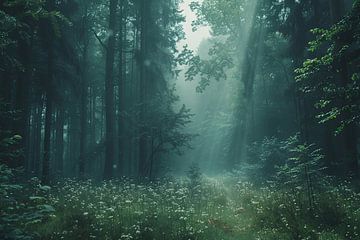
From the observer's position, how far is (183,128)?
24953mm

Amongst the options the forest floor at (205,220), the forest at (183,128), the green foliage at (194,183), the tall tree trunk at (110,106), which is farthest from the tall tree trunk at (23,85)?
the green foliage at (194,183)

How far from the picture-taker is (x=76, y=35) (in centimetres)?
2356

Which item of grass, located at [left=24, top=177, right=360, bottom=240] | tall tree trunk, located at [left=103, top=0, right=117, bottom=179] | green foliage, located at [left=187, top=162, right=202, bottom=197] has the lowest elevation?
grass, located at [left=24, top=177, right=360, bottom=240]

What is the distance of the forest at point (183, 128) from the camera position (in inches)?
281

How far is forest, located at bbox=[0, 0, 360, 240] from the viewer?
7145mm

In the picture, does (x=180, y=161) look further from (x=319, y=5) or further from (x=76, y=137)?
(x=319, y=5)

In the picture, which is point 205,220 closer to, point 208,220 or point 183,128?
point 208,220

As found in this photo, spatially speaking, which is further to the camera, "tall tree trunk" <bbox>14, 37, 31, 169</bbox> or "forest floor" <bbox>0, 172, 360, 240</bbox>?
"tall tree trunk" <bbox>14, 37, 31, 169</bbox>

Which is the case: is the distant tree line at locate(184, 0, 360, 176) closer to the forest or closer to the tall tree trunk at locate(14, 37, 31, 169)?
the forest

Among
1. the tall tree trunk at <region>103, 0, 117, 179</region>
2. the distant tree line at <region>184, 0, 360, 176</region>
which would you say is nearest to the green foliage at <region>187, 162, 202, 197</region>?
the distant tree line at <region>184, 0, 360, 176</region>

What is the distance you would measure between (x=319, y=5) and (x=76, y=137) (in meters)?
33.4

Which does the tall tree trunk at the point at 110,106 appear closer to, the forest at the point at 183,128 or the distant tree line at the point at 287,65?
the forest at the point at 183,128

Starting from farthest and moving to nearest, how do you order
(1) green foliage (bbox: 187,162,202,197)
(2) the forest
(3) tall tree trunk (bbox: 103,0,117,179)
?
(3) tall tree trunk (bbox: 103,0,117,179) → (1) green foliage (bbox: 187,162,202,197) → (2) the forest

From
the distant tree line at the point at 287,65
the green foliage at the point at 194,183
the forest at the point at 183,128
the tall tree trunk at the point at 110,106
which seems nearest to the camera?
the forest at the point at 183,128
